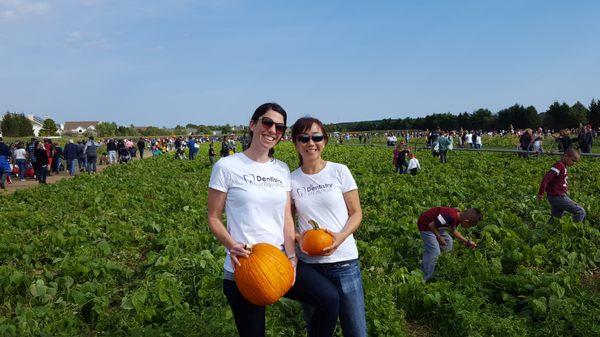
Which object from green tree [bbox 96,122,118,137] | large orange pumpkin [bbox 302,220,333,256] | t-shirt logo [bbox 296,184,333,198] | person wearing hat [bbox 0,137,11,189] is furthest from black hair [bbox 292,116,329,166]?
green tree [bbox 96,122,118,137]

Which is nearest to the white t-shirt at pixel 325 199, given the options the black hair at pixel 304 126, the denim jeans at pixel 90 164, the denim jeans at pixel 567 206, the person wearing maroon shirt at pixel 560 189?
the black hair at pixel 304 126

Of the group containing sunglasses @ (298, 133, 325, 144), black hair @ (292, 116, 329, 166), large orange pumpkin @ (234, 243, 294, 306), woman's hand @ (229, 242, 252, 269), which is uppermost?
black hair @ (292, 116, 329, 166)

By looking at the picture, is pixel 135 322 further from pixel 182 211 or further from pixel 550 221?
pixel 550 221

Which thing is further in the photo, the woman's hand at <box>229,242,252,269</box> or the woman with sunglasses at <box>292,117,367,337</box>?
the woman with sunglasses at <box>292,117,367,337</box>

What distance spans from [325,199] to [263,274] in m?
0.85

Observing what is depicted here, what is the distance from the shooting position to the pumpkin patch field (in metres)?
4.65

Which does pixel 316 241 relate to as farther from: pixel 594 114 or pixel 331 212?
pixel 594 114

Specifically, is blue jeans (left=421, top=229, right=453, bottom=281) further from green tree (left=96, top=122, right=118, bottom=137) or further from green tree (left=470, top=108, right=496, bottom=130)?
green tree (left=96, top=122, right=118, bottom=137)

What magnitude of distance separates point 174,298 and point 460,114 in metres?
95.6

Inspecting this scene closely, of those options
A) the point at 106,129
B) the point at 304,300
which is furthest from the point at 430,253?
the point at 106,129

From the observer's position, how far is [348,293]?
3.24 metres

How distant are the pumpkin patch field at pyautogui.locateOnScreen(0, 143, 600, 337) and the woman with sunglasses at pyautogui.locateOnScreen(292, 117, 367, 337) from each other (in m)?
1.22

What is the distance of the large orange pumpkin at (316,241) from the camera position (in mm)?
3088

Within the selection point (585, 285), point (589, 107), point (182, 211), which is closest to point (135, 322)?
point (585, 285)
